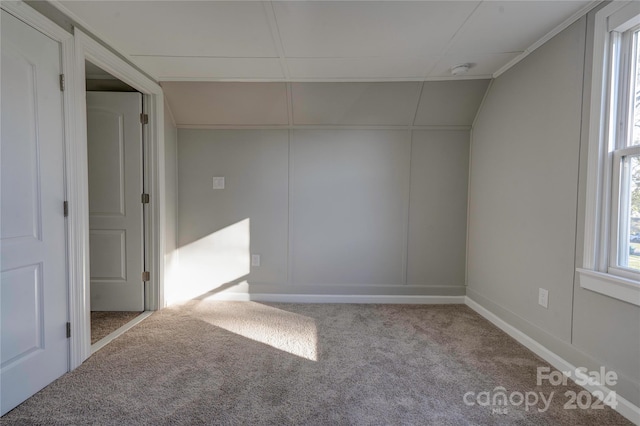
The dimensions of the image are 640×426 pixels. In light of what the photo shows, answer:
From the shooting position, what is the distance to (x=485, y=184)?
2.75 metres

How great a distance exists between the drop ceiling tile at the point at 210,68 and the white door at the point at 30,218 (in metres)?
0.79

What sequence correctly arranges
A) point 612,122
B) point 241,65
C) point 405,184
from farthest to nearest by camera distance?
point 405,184, point 241,65, point 612,122

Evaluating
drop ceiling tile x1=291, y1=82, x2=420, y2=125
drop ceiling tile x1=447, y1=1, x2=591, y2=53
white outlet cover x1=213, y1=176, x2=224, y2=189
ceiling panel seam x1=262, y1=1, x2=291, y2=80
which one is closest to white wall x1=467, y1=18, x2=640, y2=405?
drop ceiling tile x1=447, y1=1, x2=591, y2=53

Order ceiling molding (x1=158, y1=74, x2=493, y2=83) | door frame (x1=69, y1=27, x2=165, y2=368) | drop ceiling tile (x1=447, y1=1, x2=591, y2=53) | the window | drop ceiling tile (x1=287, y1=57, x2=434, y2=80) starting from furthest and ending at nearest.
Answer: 1. ceiling molding (x1=158, y1=74, x2=493, y2=83)
2. drop ceiling tile (x1=287, y1=57, x2=434, y2=80)
3. door frame (x1=69, y1=27, x2=165, y2=368)
4. drop ceiling tile (x1=447, y1=1, x2=591, y2=53)
5. the window

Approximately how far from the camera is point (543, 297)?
6.68ft

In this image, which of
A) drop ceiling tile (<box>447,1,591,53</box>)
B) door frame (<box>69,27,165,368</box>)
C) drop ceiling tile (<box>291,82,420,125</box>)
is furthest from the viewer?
drop ceiling tile (<box>291,82,420,125</box>)

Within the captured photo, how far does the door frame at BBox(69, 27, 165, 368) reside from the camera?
1.82 m

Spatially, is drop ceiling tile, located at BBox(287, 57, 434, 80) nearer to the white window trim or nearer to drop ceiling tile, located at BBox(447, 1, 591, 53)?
drop ceiling tile, located at BBox(447, 1, 591, 53)

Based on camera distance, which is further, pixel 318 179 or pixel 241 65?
pixel 318 179

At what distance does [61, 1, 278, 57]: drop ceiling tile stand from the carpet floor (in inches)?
84.7

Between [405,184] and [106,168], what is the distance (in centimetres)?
284

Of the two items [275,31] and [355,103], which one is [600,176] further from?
[275,31]

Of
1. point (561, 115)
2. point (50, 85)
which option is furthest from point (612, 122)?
point (50, 85)

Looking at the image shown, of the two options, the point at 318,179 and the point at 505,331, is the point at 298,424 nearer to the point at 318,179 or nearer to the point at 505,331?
the point at 505,331
